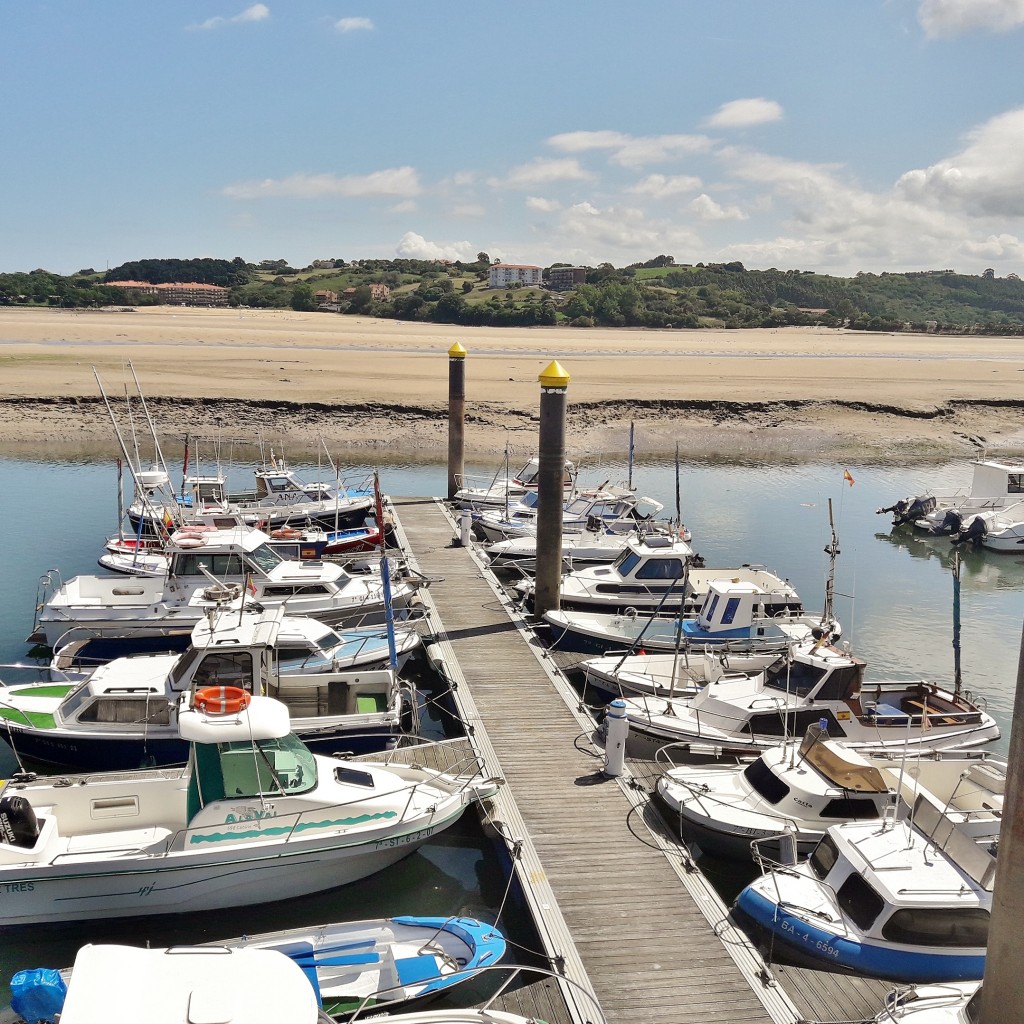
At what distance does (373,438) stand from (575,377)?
1900cm

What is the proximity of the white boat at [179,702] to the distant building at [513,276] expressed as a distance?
159m

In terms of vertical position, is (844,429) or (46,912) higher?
(844,429)

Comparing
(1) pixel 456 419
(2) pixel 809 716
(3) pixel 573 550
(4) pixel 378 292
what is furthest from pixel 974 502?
(4) pixel 378 292

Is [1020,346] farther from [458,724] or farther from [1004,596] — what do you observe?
[458,724]

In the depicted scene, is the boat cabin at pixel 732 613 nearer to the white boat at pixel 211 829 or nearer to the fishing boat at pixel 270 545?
the fishing boat at pixel 270 545

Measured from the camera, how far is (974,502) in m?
38.6

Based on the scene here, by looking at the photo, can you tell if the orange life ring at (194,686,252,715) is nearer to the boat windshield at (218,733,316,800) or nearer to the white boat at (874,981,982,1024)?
the boat windshield at (218,733,316,800)

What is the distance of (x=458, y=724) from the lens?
60.3 feet

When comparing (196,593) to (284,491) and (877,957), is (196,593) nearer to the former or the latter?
(284,491)

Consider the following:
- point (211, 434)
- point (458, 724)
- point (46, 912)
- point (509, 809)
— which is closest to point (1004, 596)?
point (458, 724)

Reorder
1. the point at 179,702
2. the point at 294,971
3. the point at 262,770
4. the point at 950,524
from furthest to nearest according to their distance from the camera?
the point at 950,524, the point at 179,702, the point at 262,770, the point at 294,971

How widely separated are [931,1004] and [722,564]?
71.5ft

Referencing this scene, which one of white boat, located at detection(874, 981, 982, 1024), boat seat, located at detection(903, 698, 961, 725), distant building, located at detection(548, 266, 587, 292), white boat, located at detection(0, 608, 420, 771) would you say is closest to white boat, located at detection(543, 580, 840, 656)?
boat seat, located at detection(903, 698, 961, 725)

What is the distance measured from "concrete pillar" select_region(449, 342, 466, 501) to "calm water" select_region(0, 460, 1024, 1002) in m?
6.35
